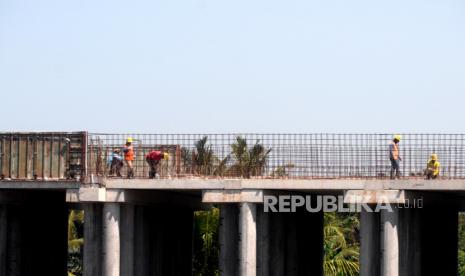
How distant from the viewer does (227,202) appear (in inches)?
1780

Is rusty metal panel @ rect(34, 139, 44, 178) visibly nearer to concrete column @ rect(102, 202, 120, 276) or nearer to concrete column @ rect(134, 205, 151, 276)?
concrete column @ rect(102, 202, 120, 276)

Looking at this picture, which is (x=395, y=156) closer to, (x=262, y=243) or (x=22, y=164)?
(x=262, y=243)

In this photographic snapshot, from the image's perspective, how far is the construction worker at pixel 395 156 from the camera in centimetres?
4394

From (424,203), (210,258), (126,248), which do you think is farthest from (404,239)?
(210,258)

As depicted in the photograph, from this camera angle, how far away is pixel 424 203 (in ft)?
150

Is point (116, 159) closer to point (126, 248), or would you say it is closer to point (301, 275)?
point (126, 248)

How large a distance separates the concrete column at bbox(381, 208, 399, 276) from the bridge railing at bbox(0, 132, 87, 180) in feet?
35.0

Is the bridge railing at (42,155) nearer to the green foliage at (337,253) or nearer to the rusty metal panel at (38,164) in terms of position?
the rusty metal panel at (38,164)

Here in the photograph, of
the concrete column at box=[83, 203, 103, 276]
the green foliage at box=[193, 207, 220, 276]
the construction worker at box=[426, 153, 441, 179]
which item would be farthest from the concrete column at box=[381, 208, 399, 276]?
the green foliage at box=[193, 207, 220, 276]

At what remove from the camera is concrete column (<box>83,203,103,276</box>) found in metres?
45.9

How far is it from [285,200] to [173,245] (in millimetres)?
7535

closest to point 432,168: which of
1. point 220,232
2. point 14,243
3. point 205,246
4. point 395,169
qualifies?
point 395,169

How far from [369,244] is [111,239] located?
340 inches

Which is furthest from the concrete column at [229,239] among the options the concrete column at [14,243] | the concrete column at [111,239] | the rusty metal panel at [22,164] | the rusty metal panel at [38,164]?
the concrete column at [14,243]
